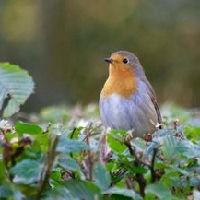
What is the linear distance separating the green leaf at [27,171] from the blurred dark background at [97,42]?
41.1 feet

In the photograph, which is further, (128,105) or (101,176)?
(128,105)

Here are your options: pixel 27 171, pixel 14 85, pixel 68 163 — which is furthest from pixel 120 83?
pixel 27 171

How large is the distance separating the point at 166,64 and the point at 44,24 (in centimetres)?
273

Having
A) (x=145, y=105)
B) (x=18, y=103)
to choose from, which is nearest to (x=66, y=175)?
(x=18, y=103)

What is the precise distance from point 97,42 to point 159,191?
13.5m

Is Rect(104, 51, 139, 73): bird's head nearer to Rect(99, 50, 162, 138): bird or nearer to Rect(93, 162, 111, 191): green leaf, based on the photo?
Rect(99, 50, 162, 138): bird

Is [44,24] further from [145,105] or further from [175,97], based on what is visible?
[145,105]

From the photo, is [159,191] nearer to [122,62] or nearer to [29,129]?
[29,129]

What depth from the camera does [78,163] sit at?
188cm

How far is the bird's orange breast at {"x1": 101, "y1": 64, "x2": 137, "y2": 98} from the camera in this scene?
5.49 metres

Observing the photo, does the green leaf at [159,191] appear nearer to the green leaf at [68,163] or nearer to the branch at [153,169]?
the branch at [153,169]

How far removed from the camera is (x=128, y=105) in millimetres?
5426

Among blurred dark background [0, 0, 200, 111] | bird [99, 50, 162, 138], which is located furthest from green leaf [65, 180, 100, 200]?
blurred dark background [0, 0, 200, 111]

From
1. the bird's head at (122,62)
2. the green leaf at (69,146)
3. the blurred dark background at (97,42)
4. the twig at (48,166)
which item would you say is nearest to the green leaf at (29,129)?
the green leaf at (69,146)
